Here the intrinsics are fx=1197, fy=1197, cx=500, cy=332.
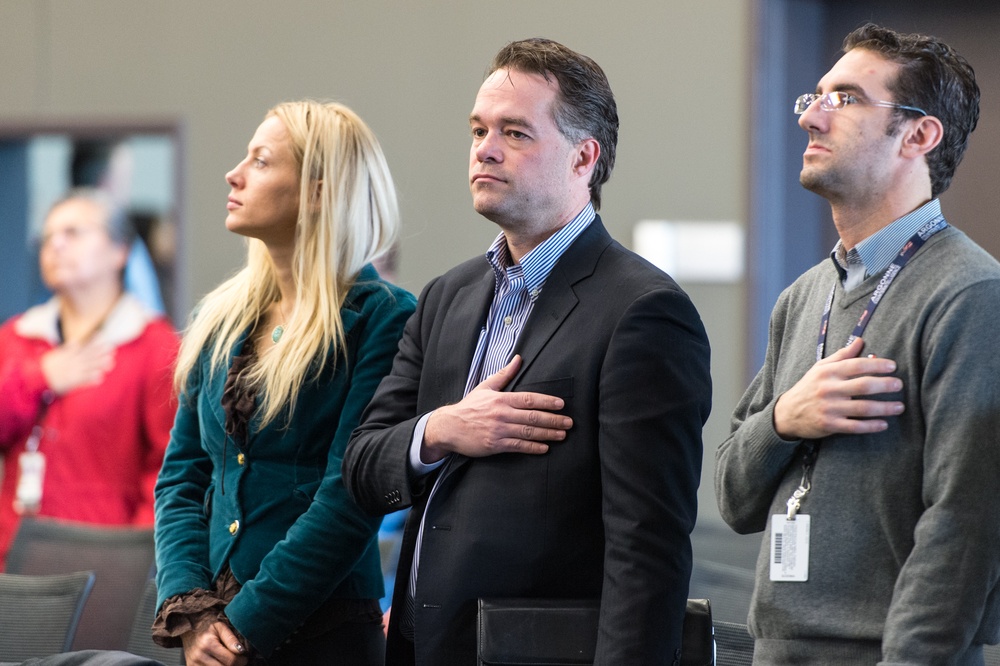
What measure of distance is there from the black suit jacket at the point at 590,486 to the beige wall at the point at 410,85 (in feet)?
9.69

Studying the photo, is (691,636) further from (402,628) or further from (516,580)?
(402,628)

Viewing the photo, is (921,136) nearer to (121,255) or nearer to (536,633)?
(536,633)

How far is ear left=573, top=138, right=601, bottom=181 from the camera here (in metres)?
2.05

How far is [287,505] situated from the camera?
2232 mm

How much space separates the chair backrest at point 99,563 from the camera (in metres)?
3.06

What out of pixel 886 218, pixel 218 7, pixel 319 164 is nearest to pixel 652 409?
pixel 886 218

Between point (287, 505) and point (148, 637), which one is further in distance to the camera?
point (148, 637)

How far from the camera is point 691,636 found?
5.88 feet

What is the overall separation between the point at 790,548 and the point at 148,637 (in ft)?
5.77

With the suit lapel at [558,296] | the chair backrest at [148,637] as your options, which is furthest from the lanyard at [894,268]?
the chair backrest at [148,637]


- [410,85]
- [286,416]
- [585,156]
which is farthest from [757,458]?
[410,85]

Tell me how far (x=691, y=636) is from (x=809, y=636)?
0.20 metres

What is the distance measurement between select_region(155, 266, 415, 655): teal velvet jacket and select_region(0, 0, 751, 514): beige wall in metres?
2.69

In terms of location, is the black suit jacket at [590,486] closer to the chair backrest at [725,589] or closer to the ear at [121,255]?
the chair backrest at [725,589]
